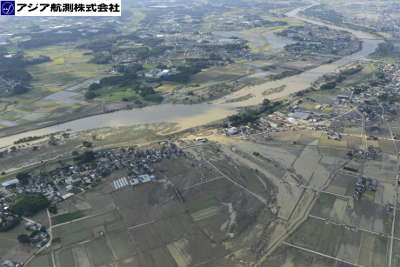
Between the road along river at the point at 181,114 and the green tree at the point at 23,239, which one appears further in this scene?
the road along river at the point at 181,114

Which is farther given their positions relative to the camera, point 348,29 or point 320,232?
point 348,29

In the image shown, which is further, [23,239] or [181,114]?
[181,114]

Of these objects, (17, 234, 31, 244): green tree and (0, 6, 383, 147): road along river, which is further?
(0, 6, 383, 147): road along river

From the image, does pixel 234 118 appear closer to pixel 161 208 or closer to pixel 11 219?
pixel 161 208

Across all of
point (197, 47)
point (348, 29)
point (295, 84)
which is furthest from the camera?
point (348, 29)

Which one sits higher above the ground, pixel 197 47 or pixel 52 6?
pixel 52 6

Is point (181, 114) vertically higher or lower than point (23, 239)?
higher

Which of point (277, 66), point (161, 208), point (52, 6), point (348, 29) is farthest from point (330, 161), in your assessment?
point (348, 29)

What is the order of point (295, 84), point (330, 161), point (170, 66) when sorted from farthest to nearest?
1. point (170, 66)
2. point (295, 84)
3. point (330, 161)

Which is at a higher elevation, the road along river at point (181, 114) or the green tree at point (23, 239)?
the road along river at point (181, 114)

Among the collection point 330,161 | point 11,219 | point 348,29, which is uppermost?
point 348,29

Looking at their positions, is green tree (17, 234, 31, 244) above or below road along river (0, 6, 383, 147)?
below
